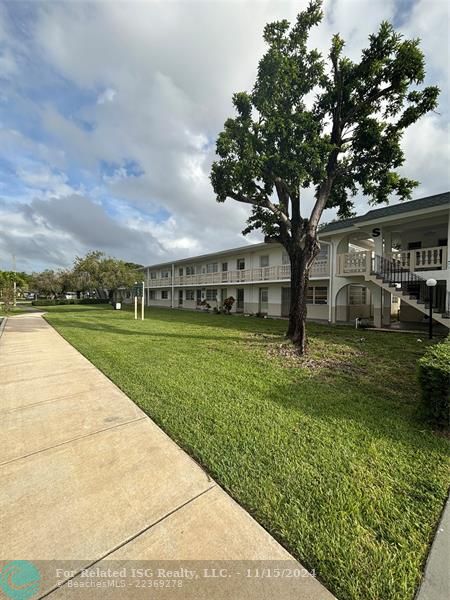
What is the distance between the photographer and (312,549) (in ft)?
5.95

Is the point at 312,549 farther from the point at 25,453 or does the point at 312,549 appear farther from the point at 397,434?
the point at 25,453

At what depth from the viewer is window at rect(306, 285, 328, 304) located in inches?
675

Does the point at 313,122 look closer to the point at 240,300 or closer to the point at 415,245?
the point at 415,245

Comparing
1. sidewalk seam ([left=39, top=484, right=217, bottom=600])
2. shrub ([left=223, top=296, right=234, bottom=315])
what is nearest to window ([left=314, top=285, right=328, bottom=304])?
shrub ([left=223, top=296, right=234, bottom=315])

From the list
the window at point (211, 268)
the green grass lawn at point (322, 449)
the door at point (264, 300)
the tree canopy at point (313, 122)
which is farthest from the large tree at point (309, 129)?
the window at point (211, 268)

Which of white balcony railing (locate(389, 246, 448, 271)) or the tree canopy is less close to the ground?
the tree canopy

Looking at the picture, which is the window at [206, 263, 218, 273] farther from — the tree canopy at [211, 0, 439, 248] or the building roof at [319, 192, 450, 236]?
the tree canopy at [211, 0, 439, 248]

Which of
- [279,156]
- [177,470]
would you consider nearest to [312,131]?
[279,156]

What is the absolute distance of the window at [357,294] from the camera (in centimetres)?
1692

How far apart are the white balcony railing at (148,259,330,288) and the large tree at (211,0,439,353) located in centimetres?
694

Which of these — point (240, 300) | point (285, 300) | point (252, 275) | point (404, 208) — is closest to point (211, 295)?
point (240, 300)

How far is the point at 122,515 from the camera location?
82.6 inches

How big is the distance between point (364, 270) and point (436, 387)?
10912 millimetres

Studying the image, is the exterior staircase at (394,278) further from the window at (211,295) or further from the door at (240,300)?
the window at (211,295)
